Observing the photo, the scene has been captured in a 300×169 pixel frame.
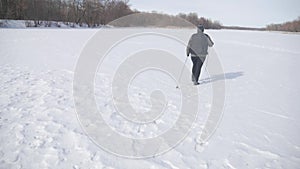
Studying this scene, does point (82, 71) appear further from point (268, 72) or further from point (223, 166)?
point (268, 72)

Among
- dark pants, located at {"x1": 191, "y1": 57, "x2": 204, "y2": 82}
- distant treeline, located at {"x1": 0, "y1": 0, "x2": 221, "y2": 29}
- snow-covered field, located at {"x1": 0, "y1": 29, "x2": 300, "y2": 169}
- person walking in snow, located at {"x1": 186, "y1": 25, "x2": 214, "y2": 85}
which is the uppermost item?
distant treeline, located at {"x1": 0, "y1": 0, "x2": 221, "y2": 29}

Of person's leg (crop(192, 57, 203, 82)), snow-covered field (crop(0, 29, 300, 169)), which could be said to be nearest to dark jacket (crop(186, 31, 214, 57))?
person's leg (crop(192, 57, 203, 82))

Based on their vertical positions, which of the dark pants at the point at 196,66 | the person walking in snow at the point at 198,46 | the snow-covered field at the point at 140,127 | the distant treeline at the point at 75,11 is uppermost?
the distant treeline at the point at 75,11

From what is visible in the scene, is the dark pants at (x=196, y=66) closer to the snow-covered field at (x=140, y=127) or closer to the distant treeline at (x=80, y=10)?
the snow-covered field at (x=140, y=127)

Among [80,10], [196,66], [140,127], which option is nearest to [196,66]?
[196,66]

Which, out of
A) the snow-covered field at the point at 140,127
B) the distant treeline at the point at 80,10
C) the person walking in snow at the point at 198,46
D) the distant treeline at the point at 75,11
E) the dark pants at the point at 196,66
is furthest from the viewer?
the distant treeline at the point at 80,10

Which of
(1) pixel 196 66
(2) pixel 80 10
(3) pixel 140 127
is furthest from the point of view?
(2) pixel 80 10

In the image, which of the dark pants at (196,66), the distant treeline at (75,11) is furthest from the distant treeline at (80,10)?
the dark pants at (196,66)

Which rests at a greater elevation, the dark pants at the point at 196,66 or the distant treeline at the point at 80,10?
the distant treeline at the point at 80,10

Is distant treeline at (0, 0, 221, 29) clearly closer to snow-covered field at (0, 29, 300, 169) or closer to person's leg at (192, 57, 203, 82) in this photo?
person's leg at (192, 57, 203, 82)

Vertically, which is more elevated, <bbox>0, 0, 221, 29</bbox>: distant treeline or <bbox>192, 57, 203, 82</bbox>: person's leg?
<bbox>0, 0, 221, 29</bbox>: distant treeline

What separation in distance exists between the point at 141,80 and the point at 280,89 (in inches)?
167

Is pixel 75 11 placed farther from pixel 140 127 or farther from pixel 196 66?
pixel 140 127

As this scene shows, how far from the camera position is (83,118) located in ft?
11.8
